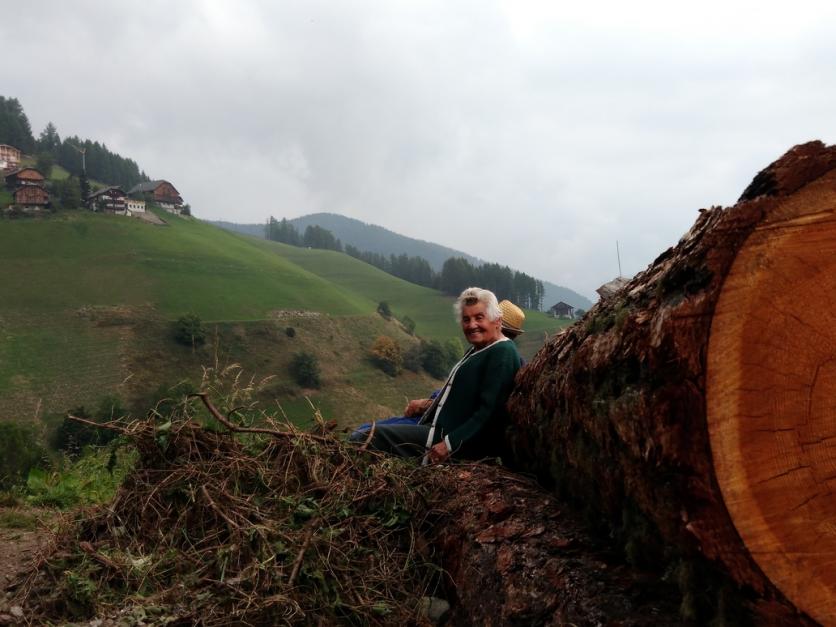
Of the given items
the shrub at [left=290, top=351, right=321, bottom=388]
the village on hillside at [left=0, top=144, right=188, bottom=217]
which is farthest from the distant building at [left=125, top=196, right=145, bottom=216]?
the shrub at [left=290, top=351, right=321, bottom=388]

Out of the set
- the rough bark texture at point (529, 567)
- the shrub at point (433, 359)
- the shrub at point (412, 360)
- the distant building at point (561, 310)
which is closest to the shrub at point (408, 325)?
the shrub at point (433, 359)

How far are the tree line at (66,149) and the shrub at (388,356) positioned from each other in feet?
249

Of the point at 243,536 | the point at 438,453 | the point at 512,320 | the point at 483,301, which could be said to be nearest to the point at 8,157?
the point at 512,320

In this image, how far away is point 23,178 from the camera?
9419 cm

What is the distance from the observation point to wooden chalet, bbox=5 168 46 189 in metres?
94.2

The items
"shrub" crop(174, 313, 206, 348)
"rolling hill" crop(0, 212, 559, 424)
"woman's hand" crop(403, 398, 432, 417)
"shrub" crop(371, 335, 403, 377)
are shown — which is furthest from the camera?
"shrub" crop(371, 335, 403, 377)

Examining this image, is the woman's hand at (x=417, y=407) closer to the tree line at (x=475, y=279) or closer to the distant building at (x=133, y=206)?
the tree line at (x=475, y=279)

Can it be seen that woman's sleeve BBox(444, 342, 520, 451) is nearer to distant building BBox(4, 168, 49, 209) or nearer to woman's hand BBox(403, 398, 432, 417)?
woman's hand BBox(403, 398, 432, 417)

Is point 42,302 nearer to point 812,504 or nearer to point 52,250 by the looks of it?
point 52,250

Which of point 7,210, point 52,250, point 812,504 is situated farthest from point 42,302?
point 812,504

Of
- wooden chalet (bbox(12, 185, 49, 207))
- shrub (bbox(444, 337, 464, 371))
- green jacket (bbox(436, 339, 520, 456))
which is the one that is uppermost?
wooden chalet (bbox(12, 185, 49, 207))

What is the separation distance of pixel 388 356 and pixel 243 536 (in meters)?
72.2

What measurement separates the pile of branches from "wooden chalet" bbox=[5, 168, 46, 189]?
105025mm

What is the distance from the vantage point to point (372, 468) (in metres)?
3.69
